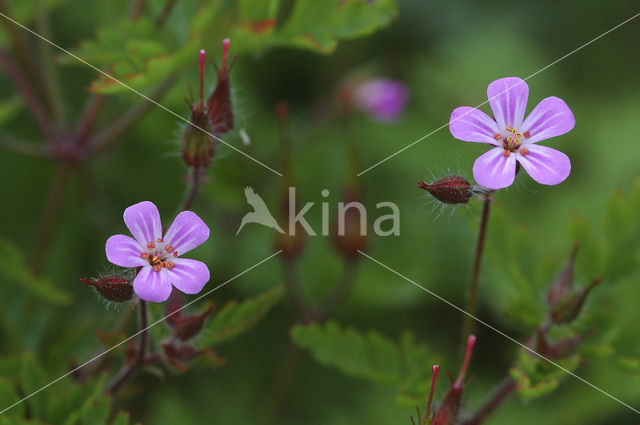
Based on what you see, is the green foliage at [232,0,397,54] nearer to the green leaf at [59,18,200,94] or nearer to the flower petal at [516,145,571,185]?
the green leaf at [59,18,200,94]

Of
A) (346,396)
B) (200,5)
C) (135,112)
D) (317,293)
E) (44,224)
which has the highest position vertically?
(200,5)

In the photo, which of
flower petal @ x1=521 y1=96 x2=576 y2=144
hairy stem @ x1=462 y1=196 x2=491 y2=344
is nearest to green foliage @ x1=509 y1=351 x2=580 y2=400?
hairy stem @ x1=462 y1=196 x2=491 y2=344

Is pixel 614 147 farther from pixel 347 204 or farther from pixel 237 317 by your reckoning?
pixel 237 317

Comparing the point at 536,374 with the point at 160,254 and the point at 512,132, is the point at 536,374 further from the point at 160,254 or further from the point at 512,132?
the point at 160,254

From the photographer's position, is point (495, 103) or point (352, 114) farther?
point (352, 114)

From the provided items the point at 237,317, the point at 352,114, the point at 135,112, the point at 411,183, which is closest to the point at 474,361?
the point at 411,183

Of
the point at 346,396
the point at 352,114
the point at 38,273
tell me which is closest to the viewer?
the point at 38,273

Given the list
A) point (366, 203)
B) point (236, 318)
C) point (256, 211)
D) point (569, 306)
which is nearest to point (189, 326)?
point (236, 318)
